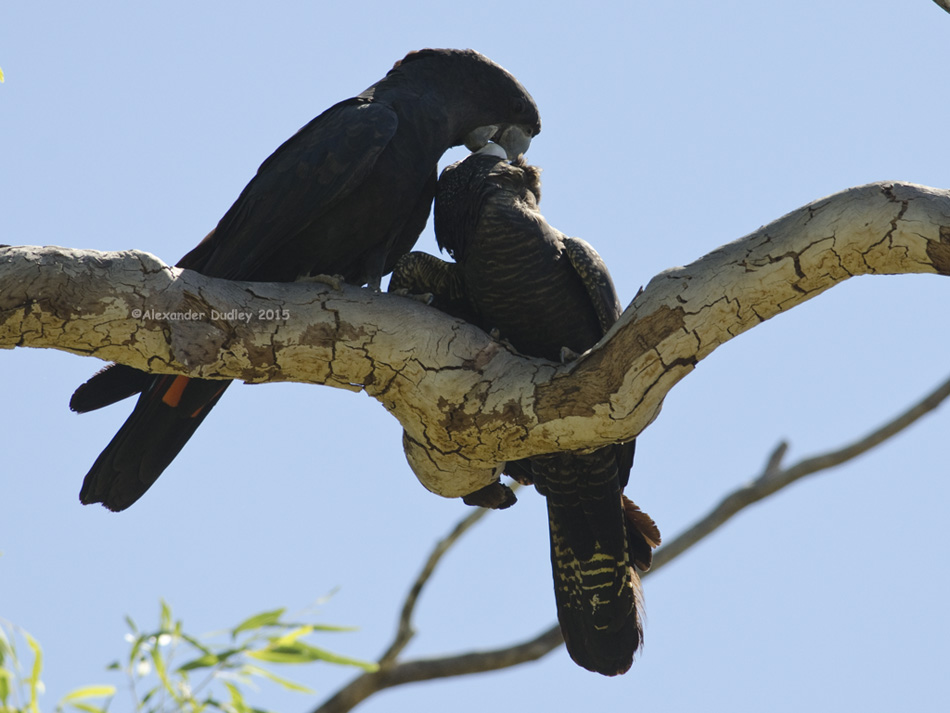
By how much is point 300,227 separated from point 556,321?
106 cm

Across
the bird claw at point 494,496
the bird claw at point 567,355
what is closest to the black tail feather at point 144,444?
the bird claw at point 494,496

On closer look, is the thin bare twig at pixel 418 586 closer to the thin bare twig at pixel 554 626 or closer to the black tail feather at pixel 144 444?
the thin bare twig at pixel 554 626

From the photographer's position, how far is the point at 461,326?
3.50 m

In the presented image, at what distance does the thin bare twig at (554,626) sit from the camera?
7141 mm

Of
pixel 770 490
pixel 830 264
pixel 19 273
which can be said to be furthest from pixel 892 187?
pixel 770 490

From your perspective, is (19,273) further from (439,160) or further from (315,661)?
(439,160)

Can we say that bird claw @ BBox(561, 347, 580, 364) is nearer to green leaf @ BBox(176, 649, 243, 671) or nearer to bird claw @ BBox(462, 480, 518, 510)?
bird claw @ BBox(462, 480, 518, 510)

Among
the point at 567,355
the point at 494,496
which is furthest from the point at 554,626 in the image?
the point at 567,355

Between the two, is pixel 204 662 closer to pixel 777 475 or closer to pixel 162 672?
pixel 162 672

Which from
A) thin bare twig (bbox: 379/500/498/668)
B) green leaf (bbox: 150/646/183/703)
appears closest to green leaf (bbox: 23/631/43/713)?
green leaf (bbox: 150/646/183/703)

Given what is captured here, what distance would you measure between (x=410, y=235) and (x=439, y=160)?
0.36 meters

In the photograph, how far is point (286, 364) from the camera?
3.31m

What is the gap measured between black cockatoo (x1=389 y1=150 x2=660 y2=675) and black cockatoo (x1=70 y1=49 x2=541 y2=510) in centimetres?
22

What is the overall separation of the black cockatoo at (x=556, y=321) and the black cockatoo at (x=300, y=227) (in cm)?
22
